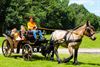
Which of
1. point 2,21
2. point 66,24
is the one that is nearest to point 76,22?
point 66,24

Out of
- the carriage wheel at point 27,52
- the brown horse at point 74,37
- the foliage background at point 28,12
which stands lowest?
the carriage wheel at point 27,52

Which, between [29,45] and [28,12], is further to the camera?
[28,12]

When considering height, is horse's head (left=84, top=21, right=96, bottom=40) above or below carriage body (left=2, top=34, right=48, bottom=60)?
above

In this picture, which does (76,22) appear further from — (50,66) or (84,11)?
(50,66)

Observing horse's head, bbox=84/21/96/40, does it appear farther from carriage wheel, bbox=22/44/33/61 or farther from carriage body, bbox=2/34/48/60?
carriage wheel, bbox=22/44/33/61

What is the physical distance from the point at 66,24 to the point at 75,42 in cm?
9794

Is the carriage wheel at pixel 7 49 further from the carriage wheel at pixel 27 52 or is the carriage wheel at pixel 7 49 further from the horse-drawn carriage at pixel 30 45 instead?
the carriage wheel at pixel 27 52

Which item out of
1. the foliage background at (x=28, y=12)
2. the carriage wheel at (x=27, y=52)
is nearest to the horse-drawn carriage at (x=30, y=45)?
the carriage wheel at (x=27, y=52)

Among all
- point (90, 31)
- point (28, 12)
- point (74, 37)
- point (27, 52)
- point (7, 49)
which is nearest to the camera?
point (90, 31)

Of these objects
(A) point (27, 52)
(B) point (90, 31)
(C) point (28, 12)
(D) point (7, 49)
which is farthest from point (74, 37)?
(C) point (28, 12)

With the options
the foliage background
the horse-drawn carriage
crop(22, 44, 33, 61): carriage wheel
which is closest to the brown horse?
the horse-drawn carriage

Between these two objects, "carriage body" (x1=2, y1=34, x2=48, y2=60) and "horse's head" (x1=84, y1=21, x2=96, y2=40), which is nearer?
"horse's head" (x1=84, y1=21, x2=96, y2=40)

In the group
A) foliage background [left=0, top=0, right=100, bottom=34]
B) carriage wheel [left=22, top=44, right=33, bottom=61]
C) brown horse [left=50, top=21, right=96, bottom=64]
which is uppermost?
foliage background [left=0, top=0, right=100, bottom=34]

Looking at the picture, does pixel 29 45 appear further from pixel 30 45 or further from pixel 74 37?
pixel 74 37
